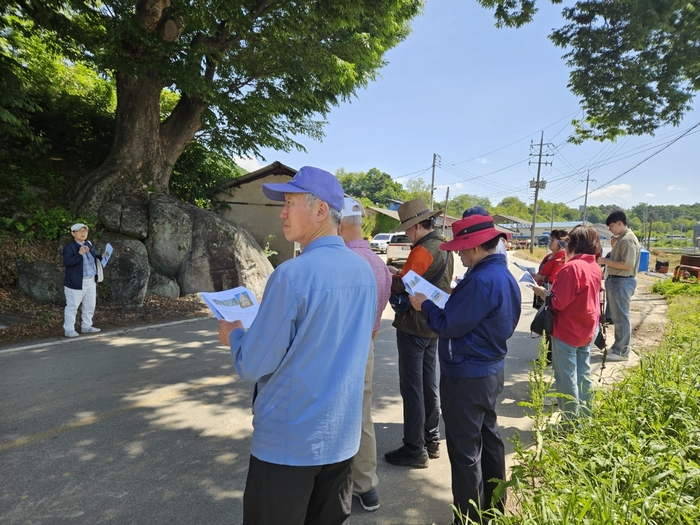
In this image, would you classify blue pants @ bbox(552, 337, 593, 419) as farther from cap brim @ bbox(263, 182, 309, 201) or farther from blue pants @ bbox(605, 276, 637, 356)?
cap brim @ bbox(263, 182, 309, 201)

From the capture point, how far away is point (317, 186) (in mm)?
1843

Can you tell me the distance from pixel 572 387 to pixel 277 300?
3.41 metres

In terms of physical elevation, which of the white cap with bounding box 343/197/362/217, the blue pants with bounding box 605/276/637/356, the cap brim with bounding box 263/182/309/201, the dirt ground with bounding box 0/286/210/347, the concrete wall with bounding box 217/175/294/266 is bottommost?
the dirt ground with bounding box 0/286/210/347

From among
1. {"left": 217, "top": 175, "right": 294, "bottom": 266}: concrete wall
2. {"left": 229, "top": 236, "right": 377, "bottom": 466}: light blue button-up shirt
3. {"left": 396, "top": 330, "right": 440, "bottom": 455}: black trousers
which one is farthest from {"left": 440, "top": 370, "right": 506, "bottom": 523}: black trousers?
{"left": 217, "top": 175, "right": 294, "bottom": 266}: concrete wall

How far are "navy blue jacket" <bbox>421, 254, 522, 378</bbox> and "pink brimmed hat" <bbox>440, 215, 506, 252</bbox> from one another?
13 centimetres

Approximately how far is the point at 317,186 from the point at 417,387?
2.20 meters

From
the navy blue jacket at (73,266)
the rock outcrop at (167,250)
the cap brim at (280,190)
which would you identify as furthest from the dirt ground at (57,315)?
the cap brim at (280,190)

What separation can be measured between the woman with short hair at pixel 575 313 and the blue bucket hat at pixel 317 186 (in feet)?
9.30

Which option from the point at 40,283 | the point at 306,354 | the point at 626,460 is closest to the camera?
the point at 306,354

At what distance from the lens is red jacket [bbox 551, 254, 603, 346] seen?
3867mm

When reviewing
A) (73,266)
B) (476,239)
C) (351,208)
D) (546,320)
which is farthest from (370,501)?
(73,266)

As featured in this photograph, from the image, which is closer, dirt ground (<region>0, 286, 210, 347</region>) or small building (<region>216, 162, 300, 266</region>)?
dirt ground (<region>0, 286, 210, 347</region>)

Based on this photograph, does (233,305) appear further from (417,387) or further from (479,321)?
(417,387)

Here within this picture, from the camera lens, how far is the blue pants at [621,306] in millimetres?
6586
